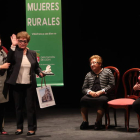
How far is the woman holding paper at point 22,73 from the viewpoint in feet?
12.2

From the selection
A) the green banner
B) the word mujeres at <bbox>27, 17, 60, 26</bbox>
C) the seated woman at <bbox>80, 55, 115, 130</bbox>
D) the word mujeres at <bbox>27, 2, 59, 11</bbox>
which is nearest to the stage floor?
the seated woman at <bbox>80, 55, 115, 130</bbox>

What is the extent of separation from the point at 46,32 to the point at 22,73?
240 centimetres

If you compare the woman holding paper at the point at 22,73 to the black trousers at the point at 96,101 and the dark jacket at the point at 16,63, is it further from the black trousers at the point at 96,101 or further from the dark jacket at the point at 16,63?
the black trousers at the point at 96,101

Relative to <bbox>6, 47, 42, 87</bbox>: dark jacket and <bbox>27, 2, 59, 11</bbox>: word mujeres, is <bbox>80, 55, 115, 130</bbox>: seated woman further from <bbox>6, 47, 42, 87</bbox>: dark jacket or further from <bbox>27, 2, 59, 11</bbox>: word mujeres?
<bbox>27, 2, 59, 11</bbox>: word mujeres

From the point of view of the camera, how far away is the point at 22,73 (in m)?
3.75

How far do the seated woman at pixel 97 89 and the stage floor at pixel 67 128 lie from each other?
219 mm

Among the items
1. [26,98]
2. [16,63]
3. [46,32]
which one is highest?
[46,32]

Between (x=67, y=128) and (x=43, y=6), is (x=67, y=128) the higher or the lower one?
the lower one

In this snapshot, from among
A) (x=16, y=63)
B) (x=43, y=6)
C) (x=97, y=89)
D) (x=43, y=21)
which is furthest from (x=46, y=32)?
(x=16, y=63)

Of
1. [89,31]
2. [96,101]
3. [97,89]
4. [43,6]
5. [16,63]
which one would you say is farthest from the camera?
[89,31]

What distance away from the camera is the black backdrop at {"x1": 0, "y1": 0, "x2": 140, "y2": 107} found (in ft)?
21.4

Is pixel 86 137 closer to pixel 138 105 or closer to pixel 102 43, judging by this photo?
pixel 138 105

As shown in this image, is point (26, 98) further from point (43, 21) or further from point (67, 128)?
point (43, 21)

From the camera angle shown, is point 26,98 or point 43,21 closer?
point 26,98
